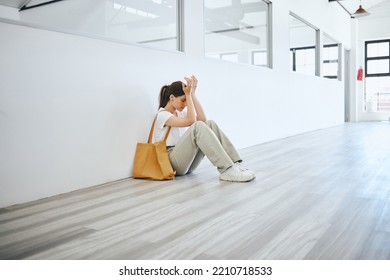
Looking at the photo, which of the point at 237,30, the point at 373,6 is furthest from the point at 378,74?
the point at 237,30

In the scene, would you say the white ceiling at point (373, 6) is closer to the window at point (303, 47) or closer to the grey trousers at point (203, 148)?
the window at point (303, 47)

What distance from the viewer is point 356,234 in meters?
1.70

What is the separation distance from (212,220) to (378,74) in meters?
11.4

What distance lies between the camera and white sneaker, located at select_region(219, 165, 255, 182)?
291cm

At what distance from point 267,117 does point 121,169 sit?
3213 millimetres

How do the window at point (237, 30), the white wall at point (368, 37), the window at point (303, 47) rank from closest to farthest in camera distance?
the window at point (237, 30)
the window at point (303, 47)
the white wall at point (368, 37)

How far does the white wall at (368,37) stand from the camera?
11297 millimetres

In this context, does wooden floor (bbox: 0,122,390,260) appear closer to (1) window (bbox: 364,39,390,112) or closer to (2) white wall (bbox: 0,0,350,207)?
(2) white wall (bbox: 0,0,350,207)

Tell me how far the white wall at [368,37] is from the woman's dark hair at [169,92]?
32.6 ft

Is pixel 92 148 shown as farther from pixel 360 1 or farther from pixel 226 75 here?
pixel 360 1

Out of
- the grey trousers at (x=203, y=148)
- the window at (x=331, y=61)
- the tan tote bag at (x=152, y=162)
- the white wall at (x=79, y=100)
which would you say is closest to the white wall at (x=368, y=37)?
the window at (x=331, y=61)

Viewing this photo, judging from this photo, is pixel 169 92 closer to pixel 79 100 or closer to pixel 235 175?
pixel 79 100

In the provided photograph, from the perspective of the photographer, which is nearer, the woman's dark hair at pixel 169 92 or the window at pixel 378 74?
the woman's dark hair at pixel 169 92

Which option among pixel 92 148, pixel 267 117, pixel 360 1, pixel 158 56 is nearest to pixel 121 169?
pixel 92 148
